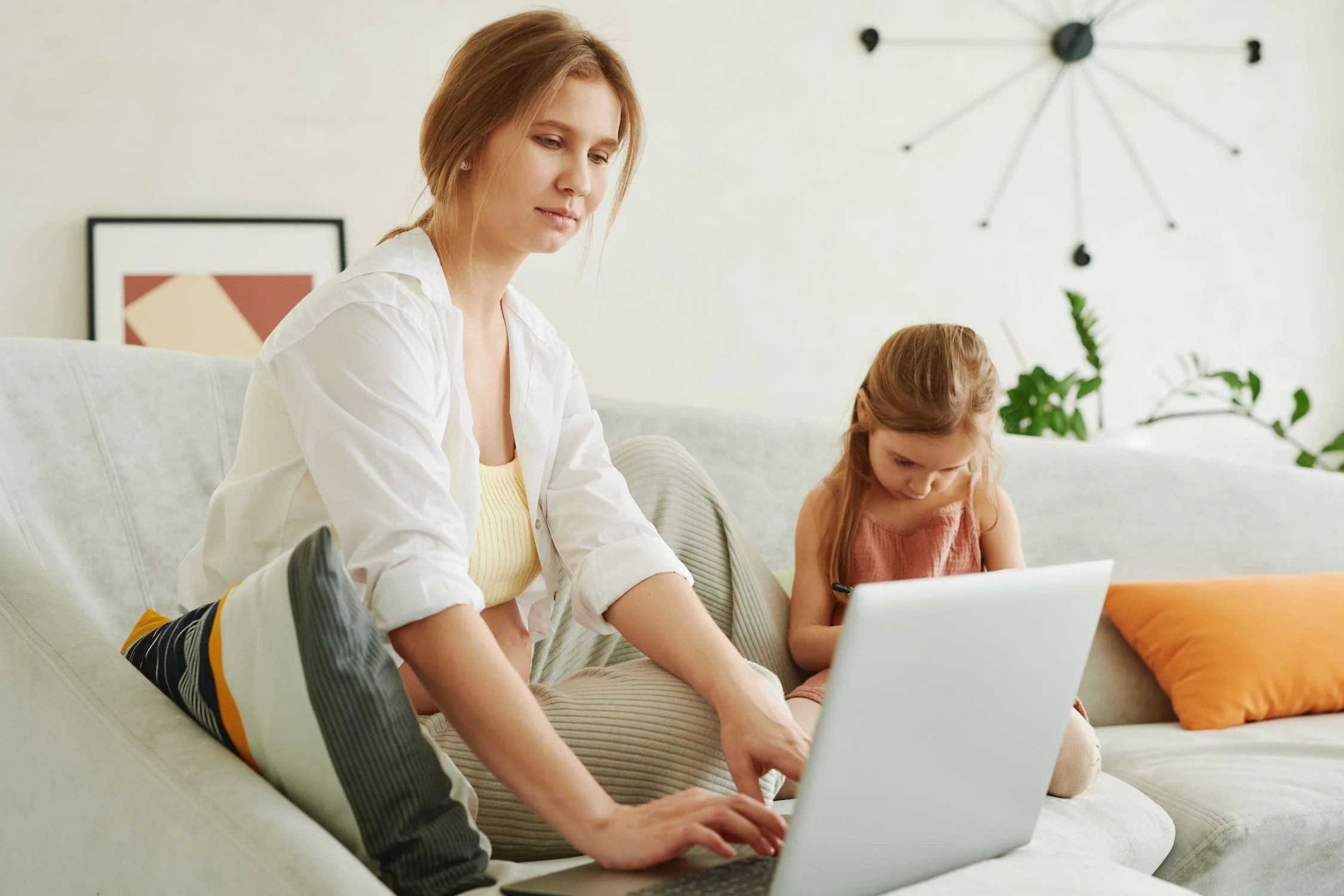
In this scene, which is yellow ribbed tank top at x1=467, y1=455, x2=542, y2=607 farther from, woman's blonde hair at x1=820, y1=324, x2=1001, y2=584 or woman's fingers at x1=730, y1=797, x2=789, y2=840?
woman's blonde hair at x1=820, y1=324, x2=1001, y2=584

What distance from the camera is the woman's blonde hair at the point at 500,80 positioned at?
1.07 m

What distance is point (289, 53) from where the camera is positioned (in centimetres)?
248

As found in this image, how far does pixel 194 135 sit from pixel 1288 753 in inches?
88.8

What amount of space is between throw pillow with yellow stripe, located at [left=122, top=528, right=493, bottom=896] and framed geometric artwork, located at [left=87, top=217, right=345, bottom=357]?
5.53 ft

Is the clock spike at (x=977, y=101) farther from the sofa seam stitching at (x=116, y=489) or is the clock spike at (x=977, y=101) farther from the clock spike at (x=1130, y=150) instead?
the sofa seam stitching at (x=116, y=489)

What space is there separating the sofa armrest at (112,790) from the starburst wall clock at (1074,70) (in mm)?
2501

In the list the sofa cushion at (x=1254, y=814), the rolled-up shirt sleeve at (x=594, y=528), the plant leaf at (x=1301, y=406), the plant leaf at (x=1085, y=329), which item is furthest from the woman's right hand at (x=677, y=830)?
the plant leaf at (x=1301, y=406)

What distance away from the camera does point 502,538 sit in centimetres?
117

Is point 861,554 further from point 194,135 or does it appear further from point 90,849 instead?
point 194,135

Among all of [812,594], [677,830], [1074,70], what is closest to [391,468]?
[677,830]

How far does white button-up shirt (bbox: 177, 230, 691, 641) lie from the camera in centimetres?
90

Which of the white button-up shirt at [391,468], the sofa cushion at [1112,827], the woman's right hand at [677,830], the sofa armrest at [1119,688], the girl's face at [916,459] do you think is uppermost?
the white button-up shirt at [391,468]

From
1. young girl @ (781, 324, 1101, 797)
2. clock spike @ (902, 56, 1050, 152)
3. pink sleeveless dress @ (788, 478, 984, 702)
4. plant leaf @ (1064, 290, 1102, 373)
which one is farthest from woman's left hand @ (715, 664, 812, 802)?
clock spike @ (902, 56, 1050, 152)

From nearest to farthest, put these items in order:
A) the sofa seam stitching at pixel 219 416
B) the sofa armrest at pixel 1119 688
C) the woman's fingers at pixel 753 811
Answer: the woman's fingers at pixel 753 811, the sofa seam stitching at pixel 219 416, the sofa armrest at pixel 1119 688
